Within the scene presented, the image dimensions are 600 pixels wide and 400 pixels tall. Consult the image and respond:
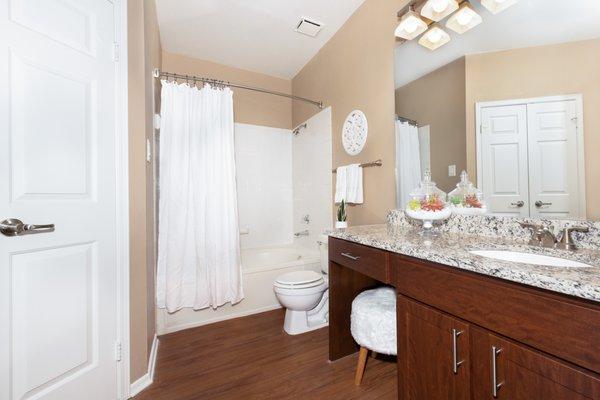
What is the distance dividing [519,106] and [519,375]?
1040mm

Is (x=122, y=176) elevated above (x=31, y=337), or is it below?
above

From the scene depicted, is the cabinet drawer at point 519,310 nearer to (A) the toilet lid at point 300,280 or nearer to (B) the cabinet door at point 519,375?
(B) the cabinet door at point 519,375

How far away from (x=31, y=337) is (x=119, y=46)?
1333 millimetres

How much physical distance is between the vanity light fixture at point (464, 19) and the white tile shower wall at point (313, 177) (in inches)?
47.0

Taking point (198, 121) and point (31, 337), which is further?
point (198, 121)

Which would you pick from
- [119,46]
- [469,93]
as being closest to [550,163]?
[469,93]

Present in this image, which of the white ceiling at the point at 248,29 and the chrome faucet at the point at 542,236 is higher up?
the white ceiling at the point at 248,29

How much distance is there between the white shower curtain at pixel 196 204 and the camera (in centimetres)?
199

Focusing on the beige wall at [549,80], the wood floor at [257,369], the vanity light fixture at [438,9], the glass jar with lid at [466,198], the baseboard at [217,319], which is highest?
the vanity light fixture at [438,9]

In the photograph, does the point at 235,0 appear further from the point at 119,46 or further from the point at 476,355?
the point at 476,355

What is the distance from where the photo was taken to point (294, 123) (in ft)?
10.6

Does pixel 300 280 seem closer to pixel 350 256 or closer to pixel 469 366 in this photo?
pixel 350 256

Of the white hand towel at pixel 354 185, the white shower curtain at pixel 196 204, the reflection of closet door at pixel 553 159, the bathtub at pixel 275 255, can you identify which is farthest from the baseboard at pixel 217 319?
the reflection of closet door at pixel 553 159

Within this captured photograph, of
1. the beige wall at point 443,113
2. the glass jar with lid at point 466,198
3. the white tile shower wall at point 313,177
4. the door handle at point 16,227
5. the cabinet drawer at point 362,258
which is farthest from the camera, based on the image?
the white tile shower wall at point 313,177
